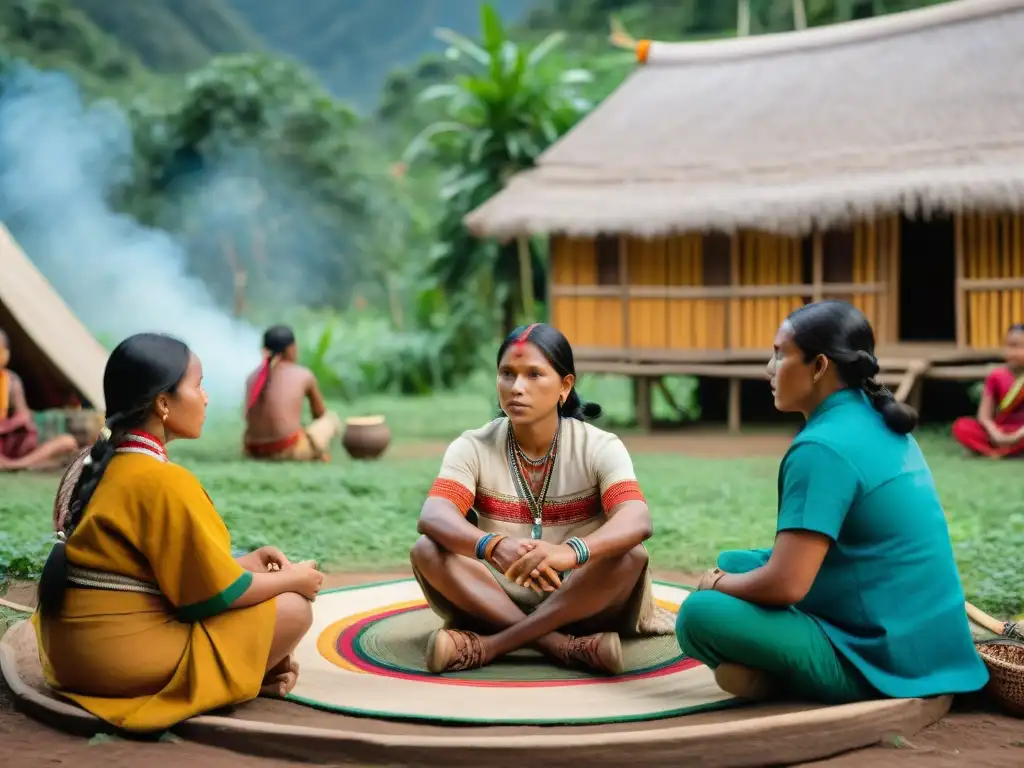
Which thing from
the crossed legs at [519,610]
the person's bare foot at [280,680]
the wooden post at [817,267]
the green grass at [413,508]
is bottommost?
the green grass at [413,508]

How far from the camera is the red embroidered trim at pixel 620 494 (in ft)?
13.8

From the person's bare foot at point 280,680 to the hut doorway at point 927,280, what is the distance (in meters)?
12.3

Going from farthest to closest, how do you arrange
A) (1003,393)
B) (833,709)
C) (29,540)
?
(1003,393) < (29,540) < (833,709)

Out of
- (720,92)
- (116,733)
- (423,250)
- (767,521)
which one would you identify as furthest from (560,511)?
(423,250)

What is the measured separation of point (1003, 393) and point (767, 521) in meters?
4.12

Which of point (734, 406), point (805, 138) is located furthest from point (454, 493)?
point (805, 138)

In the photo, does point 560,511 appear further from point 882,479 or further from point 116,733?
point 116,733

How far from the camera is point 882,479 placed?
3576mm

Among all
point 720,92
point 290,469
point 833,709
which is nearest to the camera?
point 833,709

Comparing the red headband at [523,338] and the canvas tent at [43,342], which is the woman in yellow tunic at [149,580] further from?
the canvas tent at [43,342]

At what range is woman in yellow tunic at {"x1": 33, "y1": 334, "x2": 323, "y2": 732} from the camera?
3490 mm

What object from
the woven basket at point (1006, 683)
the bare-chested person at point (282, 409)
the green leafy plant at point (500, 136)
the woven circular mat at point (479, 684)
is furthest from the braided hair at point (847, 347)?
the green leafy plant at point (500, 136)

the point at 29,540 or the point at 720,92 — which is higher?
the point at 720,92

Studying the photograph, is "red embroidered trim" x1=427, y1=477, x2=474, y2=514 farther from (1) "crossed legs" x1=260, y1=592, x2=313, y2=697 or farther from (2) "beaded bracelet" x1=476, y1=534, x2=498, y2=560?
(1) "crossed legs" x1=260, y1=592, x2=313, y2=697
